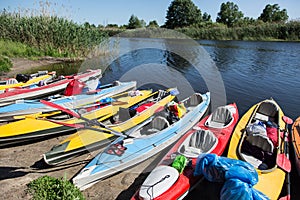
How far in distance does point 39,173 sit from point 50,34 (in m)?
13.5

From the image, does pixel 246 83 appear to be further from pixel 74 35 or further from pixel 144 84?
pixel 74 35

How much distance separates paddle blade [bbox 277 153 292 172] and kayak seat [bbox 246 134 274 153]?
12.0 inches

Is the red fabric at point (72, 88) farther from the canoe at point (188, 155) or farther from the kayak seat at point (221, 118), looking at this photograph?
the kayak seat at point (221, 118)

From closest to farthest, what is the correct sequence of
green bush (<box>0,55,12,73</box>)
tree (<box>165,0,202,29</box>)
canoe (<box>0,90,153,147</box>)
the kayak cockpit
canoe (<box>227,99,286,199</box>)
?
1. canoe (<box>227,99,286,199</box>)
2. the kayak cockpit
3. canoe (<box>0,90,153,147</box>)
4. green bush (<box>0,55,12,73</box>)
5. tree (<box>165,0,202,29</box>)

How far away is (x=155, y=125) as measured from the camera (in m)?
5.95

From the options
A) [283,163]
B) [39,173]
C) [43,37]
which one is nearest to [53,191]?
[39,173]

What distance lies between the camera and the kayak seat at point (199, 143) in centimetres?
486

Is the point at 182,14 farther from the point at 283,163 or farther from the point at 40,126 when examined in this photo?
the point at 283,163

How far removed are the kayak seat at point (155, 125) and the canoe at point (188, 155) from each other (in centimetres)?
82

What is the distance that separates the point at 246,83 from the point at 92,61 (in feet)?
36.1

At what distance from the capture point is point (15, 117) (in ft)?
22.9

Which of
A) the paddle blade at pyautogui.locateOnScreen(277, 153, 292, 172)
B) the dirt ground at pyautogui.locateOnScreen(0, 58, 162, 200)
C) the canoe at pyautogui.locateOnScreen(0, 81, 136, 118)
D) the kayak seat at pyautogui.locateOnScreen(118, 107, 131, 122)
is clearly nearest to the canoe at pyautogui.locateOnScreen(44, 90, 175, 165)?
the kayak seat at pyautogui.locateOnScreen(118, 107, 131, 122)

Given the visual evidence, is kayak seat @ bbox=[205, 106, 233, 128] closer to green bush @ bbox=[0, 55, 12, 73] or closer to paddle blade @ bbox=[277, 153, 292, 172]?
paddle blade @ bbox=[277, 153, 292, 172]

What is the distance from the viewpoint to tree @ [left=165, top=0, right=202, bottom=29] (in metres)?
50.1
